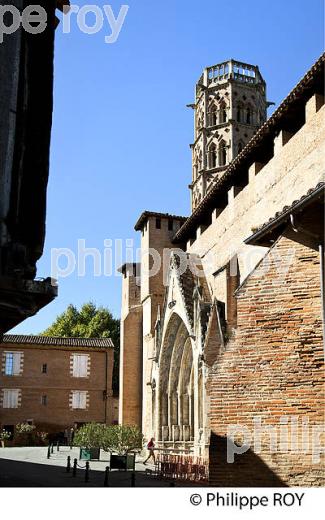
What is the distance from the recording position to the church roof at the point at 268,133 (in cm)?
1541

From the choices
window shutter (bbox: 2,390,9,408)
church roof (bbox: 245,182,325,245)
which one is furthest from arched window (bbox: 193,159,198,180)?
church roof (bbox: 245,182,325,245)

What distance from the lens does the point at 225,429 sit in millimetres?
9742

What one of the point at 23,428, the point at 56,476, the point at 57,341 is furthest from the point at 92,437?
the point at 57,341

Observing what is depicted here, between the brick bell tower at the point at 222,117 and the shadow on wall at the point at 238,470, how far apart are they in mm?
31456

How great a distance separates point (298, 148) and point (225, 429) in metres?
9.24

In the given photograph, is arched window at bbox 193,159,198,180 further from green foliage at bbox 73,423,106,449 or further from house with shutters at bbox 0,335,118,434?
green foliage at bbox 73,423,106,449

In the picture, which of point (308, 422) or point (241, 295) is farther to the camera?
point (241, 295)

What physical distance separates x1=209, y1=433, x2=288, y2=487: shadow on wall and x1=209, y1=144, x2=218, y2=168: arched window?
Result: 32615 millimetres

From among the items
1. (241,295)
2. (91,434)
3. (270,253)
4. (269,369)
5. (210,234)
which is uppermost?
(210,234)

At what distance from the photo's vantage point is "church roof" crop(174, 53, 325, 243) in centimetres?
1541

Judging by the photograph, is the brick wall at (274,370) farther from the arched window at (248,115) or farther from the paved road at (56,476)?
the arched window at (248,115)

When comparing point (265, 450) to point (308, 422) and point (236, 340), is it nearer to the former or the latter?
point (308, 422)

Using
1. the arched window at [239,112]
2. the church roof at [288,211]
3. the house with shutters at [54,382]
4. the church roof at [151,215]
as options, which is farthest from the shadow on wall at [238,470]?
the arched window at [239,112]

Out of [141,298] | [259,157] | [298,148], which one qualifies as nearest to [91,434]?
[141,298]
